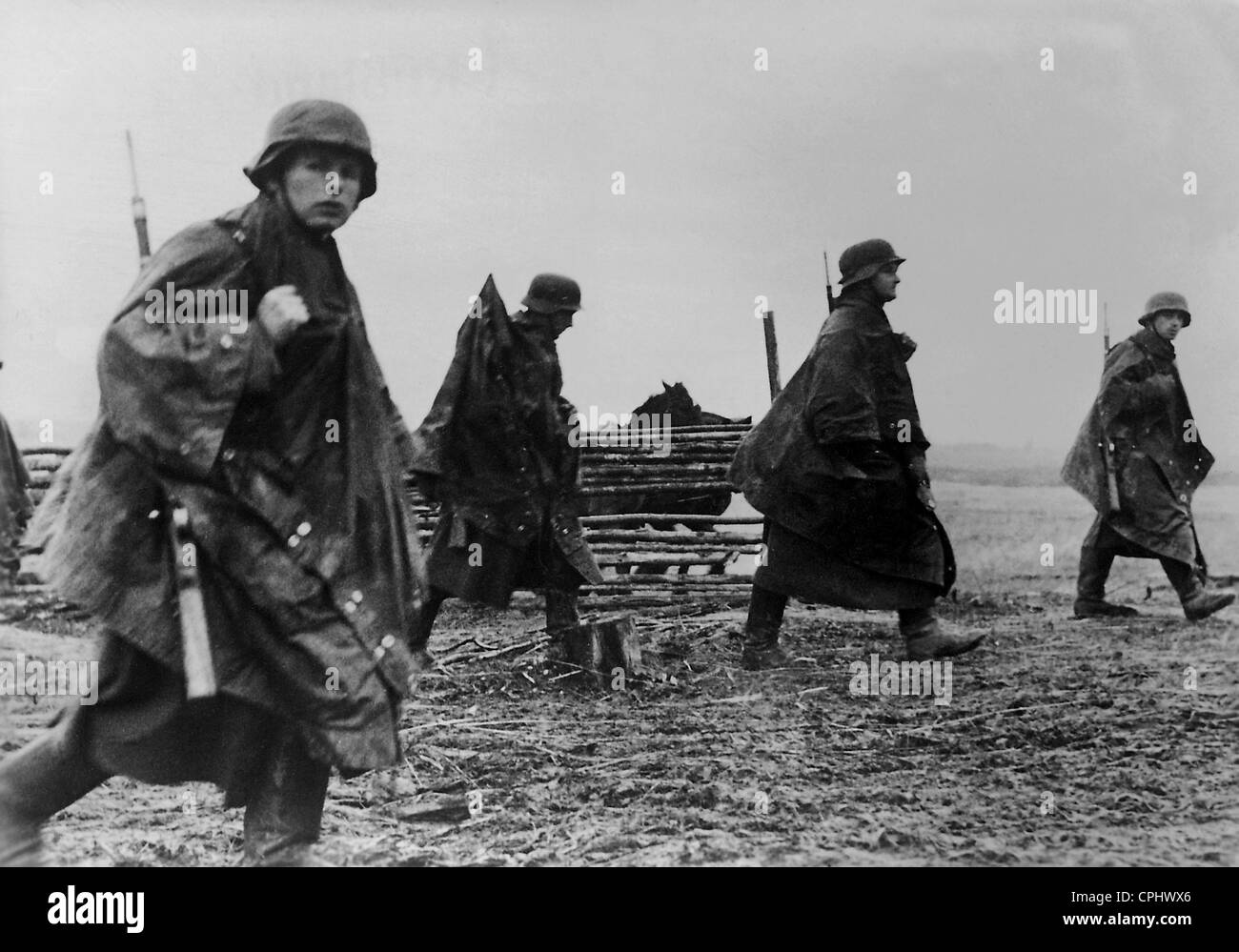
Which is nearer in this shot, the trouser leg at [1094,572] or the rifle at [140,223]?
the rifle at [140,223]

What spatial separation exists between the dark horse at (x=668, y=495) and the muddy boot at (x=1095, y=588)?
1415 millimetres

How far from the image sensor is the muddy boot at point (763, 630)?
5.70 metres

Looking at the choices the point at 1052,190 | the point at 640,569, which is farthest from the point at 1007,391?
the point at 640,569

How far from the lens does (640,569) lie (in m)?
6.23

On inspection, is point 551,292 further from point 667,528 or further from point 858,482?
point 858,482

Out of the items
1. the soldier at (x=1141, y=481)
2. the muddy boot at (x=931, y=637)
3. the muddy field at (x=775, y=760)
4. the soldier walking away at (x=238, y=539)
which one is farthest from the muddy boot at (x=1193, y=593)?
the soldier walking away at (x=238, y=539)

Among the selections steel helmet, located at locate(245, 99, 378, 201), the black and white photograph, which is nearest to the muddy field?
the black and white photograph

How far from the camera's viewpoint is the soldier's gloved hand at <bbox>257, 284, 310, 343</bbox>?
4672 millimetres

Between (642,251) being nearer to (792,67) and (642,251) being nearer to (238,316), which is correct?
(792,67)

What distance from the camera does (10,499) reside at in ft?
17.3

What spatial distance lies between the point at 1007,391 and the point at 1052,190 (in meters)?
0.78

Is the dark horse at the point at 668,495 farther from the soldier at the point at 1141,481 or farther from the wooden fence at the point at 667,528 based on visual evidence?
the soldier at the point at 1141,481

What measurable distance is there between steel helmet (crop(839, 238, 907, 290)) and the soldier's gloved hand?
6.96 feet
